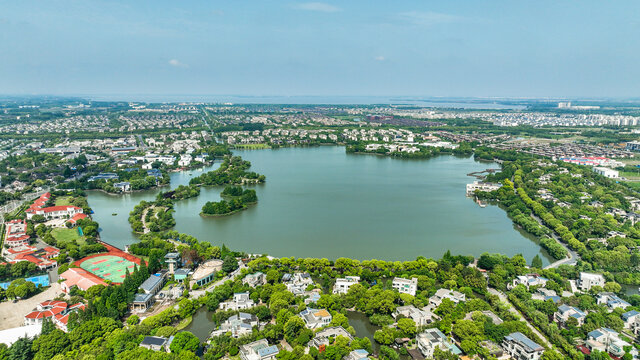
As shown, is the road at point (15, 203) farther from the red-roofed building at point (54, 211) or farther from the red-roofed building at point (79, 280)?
the red-roofed building at point (79, 280)

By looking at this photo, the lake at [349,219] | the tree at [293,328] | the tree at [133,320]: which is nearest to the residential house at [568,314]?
the lake at [349,219]

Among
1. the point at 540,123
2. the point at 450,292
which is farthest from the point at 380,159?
the point at 540,123

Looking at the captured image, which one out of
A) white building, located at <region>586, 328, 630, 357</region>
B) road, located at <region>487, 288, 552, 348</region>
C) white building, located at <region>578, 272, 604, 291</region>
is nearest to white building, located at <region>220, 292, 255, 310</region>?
road, located at <region>487, 288, 552, 348</region>

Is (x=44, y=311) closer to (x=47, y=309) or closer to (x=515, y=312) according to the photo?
(x=47, y=309)

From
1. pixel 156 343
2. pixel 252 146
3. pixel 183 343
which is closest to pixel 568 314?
pixel 183 343

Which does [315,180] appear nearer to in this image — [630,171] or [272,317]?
[272,317]
